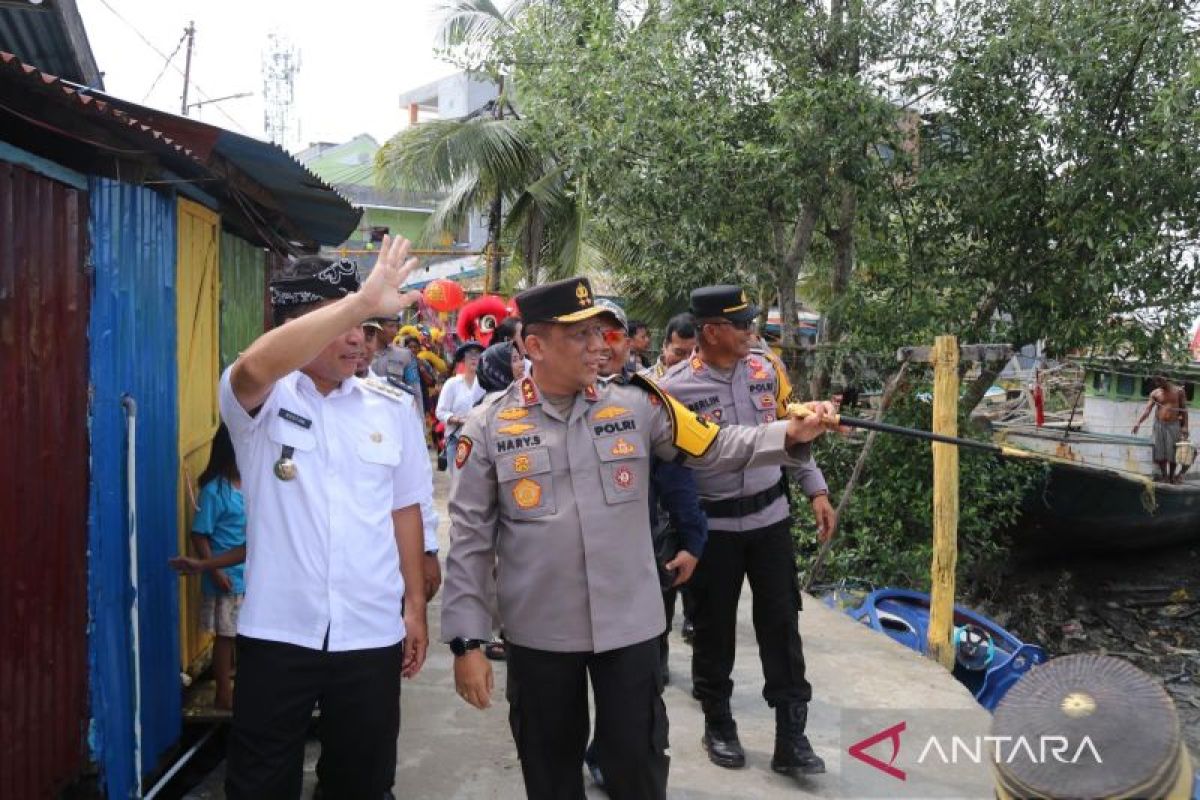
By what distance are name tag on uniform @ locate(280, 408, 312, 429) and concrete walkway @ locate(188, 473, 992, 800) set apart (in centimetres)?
201

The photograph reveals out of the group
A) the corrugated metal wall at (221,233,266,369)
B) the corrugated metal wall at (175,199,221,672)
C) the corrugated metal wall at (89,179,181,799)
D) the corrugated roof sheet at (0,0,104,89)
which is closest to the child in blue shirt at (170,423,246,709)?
the corrugated metal wall at (89,179,181,799)

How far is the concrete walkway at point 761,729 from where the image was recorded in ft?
13.4

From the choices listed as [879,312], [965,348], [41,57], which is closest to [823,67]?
[879,312]

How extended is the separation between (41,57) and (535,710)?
558 cm

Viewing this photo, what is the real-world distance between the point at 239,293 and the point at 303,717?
11.7 ft

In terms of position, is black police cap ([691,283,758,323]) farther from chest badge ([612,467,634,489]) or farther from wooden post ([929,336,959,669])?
wooden post ([929,336,959,669])

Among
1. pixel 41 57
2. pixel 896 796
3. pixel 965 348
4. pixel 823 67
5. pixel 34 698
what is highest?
pixel 823 67

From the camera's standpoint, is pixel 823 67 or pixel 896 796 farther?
pixel 823 67

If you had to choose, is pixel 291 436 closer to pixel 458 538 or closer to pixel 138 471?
pixel 458 538

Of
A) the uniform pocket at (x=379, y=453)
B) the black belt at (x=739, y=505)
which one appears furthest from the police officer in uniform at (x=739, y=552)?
the uniform pocket at (x=379, y=453)

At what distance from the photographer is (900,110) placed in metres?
8.63

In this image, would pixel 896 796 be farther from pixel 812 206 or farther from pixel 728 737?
pixel 812 206

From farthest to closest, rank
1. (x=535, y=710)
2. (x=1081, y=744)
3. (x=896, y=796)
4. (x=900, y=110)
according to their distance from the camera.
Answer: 1. (x=900, y=110)
2. (x=896, y=796)
3. (x=535, y=710)
4. (x=1081, y=744)

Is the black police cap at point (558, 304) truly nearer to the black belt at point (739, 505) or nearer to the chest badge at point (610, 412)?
the chest badge at point (610, 412)
